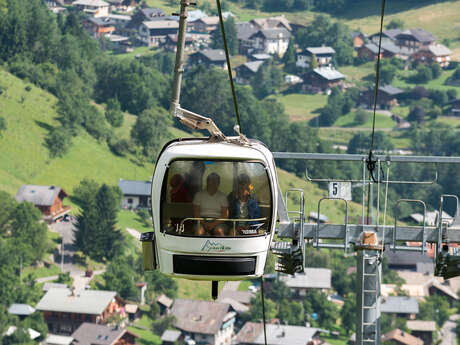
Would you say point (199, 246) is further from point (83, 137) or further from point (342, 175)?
point (342, 175)

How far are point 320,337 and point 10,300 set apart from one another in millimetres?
23560

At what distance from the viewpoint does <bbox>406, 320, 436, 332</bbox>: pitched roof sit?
87.3 meters

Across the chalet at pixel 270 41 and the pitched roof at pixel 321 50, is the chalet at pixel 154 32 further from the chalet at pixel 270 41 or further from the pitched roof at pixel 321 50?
the pitched roof at pixel 321 50

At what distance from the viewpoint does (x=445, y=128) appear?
5723 inches

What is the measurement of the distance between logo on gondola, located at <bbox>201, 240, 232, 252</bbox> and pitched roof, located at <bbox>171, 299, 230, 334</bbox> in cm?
7461

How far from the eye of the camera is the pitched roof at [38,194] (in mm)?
104688

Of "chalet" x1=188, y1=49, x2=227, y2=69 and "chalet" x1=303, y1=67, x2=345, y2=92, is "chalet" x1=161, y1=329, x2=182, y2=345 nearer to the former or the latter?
"chalet" x1=303, y1=67, x2=345, y2=92

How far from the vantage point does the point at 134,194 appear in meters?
112

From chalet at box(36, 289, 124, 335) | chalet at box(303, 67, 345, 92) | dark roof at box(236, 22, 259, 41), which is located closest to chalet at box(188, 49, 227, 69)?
dark roof at box(236, 22, 259, 41)

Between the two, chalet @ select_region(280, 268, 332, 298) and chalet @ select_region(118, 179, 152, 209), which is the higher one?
chalet @ select_region(118, 179, 152, 209)

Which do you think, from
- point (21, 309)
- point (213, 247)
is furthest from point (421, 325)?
point (213, 247)

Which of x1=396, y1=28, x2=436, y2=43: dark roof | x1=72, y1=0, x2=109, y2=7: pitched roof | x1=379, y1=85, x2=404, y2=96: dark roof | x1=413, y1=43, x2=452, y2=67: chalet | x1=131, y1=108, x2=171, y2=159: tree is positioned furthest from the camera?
x1=72, y1=0, x2=109, y2=7: pitched roof

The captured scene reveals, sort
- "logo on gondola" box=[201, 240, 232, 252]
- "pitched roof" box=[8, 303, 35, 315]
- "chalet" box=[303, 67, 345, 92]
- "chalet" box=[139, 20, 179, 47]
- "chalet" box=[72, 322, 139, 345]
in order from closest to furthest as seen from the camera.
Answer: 1. "logo on gondola" box=[201, 240, 232, 252]
2. "chalet" box=[72, 322, 139, 345]
3. "pitched roof" box=[8, 303, 35, 315]
4. "chalet" box=[303, 67, 345, 92]
5. "chalet" box=[139, 20, 179, 47]

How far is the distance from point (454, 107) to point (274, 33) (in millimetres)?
44374
